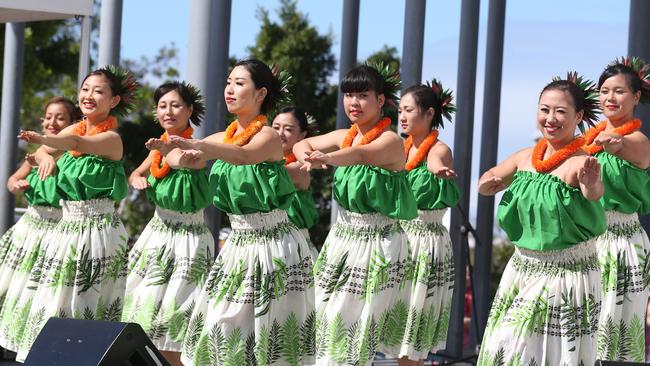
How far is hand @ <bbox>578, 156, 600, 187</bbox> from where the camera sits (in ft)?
13.5

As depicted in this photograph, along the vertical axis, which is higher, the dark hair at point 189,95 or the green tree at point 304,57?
the green tree at point 304,57

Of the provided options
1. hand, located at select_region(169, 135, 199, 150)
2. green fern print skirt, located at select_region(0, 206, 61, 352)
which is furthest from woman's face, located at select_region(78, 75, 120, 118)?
hand, located at select_region(169, 135, 199, 150)

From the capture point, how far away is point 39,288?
222 inches

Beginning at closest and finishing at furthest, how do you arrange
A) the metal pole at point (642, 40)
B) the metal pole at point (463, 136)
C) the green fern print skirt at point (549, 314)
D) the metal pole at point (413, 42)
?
the green fern print skirt at point (549, 314) → the metal pole at point (642, 40) → the metal pole at point (413, 42) → the metal pole at point (463, 136)

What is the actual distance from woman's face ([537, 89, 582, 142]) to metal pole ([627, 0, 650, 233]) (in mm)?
2278

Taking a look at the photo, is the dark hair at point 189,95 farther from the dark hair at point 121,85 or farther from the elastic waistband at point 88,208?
the elastic waistband at point 88,208

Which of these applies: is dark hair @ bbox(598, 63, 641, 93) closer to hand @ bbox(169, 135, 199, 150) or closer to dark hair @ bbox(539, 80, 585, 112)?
dark hair @ bbox(539, 80, 585, 112)

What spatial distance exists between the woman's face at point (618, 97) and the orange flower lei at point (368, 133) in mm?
992

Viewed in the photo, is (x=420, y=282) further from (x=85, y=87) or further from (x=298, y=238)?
(x=85, y=87)

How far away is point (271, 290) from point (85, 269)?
1269mm

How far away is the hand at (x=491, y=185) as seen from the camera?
4574 millimetres

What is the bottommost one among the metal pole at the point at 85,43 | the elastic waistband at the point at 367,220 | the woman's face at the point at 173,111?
the elastic waistband at the point at 367,220

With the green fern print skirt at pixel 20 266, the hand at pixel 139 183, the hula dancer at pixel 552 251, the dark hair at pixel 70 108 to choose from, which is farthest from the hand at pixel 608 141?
the dark hair at pixel 70 108

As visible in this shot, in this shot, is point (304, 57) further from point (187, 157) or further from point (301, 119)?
point (187, 157)
